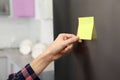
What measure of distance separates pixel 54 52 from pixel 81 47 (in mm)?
134

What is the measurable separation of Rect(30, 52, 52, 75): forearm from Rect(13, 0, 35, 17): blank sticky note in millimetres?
1669

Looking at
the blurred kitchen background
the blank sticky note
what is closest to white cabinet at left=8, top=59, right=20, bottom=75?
the blurred kitchen background

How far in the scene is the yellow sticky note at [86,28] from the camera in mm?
636

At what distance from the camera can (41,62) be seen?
2.79ft

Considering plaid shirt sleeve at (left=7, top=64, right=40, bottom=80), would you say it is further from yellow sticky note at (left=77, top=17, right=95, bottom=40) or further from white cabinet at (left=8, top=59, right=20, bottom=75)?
white cabinet at (left=8, top=59, right=20, bottom=75)

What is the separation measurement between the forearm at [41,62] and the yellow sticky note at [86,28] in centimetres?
18

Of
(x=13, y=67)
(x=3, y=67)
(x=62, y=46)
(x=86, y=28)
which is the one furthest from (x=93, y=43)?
(x=3, y=67)

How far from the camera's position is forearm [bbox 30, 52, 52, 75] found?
32.8 inches

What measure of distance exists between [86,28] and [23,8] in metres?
1.88

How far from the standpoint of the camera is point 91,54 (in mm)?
649

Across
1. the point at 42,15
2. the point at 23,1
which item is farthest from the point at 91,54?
the point at 23,1

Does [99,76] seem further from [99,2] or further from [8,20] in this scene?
[8,20]

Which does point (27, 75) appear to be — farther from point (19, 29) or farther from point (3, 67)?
point (19, 29)

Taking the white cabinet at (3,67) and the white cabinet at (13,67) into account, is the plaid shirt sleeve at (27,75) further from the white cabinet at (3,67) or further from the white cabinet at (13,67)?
the white cabinet at (3,67)
